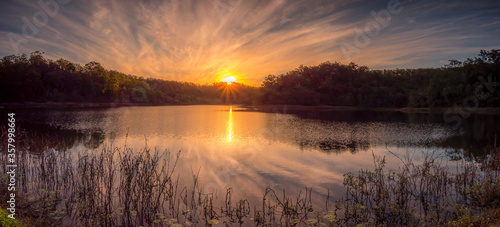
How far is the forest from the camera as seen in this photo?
65.6 metres

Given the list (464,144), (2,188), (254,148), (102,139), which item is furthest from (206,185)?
(464,144)

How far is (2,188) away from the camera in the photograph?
27.8 feet

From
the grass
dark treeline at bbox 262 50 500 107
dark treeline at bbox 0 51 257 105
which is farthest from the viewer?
dark treeline at bbox 0 51 257 105

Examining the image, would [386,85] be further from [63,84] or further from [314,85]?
[63,84]

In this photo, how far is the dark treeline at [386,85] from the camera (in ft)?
211

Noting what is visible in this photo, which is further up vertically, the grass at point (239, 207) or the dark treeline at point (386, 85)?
the dark treeline at point (386, 85)

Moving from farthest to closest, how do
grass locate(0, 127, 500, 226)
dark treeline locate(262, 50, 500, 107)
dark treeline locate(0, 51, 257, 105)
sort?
dark treeline locate(0, 51, 257, 105)
dark treeline locate(262, 50, 500, 107)
grass locate(0, 127, 500, 226)

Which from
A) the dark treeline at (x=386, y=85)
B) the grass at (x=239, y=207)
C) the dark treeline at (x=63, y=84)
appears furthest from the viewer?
the dark treeline at (x=63, y=84)

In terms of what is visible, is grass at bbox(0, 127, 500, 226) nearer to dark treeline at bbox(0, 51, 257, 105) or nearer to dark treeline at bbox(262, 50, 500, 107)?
dark treeline at bbox(262, 50, 500, 107)

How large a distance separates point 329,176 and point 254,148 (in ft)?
25.8

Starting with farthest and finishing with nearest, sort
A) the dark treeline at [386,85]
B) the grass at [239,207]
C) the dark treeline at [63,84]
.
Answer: the dark treeline at [63,84] → the dark treeline at [386,85] → the grass at [239,207]

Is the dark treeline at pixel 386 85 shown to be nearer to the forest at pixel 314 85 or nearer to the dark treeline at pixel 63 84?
the forest at pixel 314 85

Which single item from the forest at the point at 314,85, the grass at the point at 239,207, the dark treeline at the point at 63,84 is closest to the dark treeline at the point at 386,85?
the forest at the point at 314,85

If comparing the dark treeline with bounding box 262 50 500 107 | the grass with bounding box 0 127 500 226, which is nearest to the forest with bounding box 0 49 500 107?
the dark treeline with bounding box 262 50 500 107
